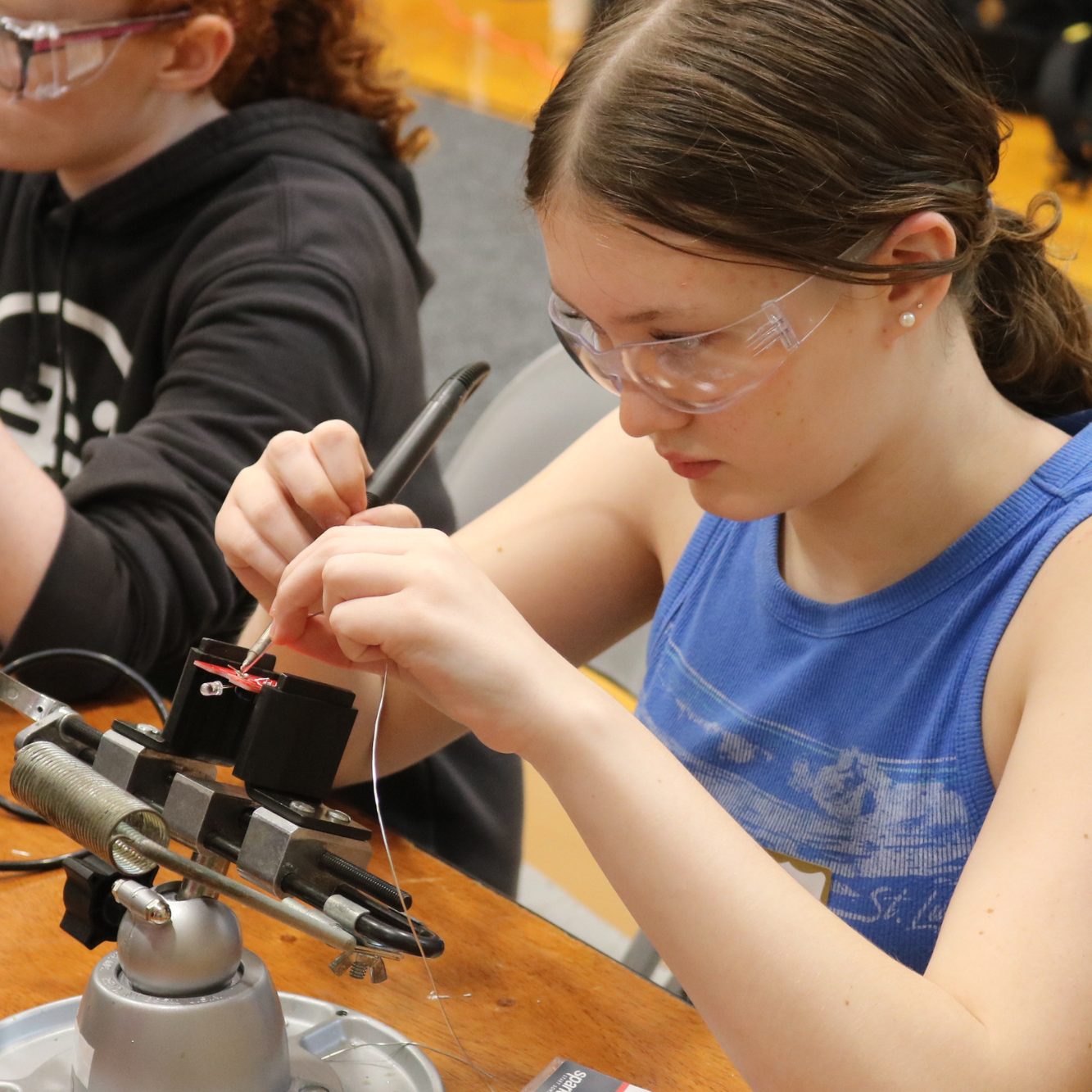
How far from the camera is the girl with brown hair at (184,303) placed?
120 cm

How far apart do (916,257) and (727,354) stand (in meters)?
0.13

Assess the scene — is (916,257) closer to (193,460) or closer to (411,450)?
(411,450)

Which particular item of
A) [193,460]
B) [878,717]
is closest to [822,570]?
[878,717]

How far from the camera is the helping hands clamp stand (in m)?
0.65

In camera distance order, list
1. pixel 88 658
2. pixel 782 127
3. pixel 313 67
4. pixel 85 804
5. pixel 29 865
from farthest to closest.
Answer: pixel 313 67 → pixel 88 658 → pixel 29 865 → pixel 782 127 → pixel 85 804

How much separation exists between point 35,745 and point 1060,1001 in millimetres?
530

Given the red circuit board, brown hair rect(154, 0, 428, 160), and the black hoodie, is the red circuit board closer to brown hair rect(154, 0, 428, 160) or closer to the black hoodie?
the black hoodie

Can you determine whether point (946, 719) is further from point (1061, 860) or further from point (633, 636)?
point (633, 636)

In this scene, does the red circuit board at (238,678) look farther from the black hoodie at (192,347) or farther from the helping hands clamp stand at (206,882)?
the black hoodie at (192,347)

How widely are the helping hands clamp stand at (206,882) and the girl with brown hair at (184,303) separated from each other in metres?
0.45

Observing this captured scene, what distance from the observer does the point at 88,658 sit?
1131 millimetres

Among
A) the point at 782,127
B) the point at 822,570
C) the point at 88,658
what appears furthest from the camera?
the point at 88,658

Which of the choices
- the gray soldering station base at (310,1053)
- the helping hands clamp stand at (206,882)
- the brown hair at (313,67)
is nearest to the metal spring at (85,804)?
the helping hands clamp stand at (206,882)

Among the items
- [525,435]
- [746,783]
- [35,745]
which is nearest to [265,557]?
[35,745]
